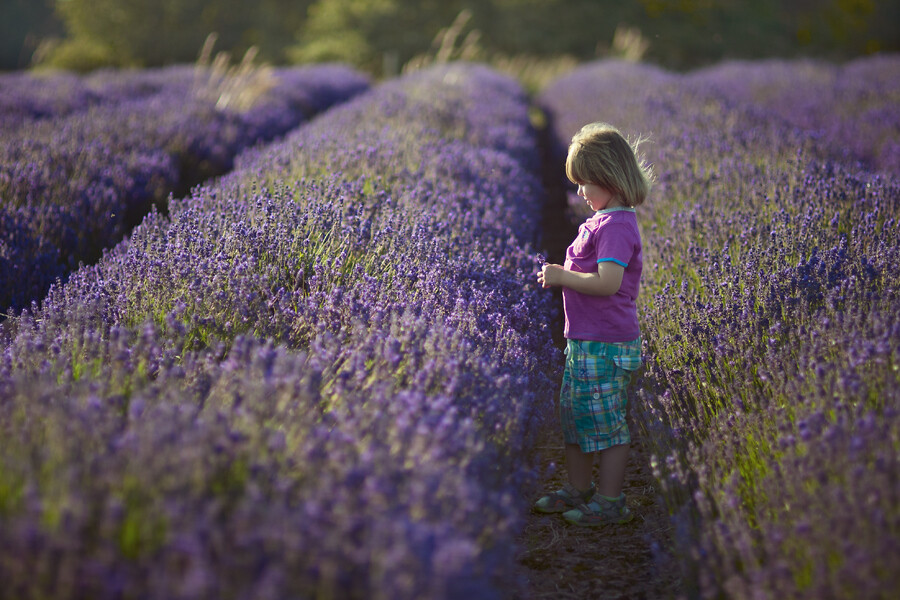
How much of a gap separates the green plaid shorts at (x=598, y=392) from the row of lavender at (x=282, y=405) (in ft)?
0.43

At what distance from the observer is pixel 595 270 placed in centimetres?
264

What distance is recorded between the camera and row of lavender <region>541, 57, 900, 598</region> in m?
1.50

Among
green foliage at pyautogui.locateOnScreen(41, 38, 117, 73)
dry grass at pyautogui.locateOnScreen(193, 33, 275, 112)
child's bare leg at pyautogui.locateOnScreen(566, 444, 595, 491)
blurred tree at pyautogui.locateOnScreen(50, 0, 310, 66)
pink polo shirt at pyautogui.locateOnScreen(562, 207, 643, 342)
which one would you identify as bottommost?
child's bare leg at pyautogui.locateOnScreen(566, 444, 595, 491)

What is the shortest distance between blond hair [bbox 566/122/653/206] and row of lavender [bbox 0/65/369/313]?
2555 millimetres


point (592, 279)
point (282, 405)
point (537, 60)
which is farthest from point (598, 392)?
point (537, 60)

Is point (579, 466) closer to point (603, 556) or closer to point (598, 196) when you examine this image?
point (603, 556)

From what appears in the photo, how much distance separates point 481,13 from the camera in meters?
25.3

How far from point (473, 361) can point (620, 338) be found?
715 millimetres

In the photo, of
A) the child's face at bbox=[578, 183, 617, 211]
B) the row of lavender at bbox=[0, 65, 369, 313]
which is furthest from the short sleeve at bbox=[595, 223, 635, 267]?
the row of lavender at bbox=[0, 65, 369, 313]

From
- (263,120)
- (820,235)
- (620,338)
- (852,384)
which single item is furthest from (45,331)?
(263,120)

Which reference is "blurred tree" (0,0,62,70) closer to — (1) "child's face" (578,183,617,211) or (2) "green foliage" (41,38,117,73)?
(2) "green foliage" (41,38,117,73)

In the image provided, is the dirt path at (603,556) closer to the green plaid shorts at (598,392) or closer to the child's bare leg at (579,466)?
the child's bare leg at (579,466)

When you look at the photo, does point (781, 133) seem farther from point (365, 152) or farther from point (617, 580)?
point (617, 580)

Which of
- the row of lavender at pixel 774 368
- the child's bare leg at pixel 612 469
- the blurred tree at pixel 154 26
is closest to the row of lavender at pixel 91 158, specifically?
the child's bare leg at pixel 612 469
